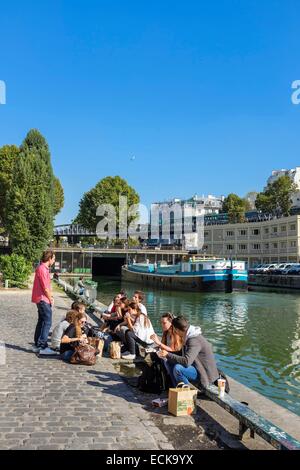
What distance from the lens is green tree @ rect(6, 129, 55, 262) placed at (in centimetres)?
3922

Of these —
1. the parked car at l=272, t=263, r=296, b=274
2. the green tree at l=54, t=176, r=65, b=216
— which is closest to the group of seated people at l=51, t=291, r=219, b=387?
the parked car at l=272, t=263, r=296, b=274

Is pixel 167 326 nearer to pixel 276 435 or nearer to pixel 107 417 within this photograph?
pixel 107 417

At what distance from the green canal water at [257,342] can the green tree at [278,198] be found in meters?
65.8

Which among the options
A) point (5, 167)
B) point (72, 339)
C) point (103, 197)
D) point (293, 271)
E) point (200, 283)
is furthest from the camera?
point (103, 197)

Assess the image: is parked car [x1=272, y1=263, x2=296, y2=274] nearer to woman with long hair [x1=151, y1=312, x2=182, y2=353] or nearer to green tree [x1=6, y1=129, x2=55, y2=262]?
green tree [x1=6, y1=129, x2=55, y2=262]

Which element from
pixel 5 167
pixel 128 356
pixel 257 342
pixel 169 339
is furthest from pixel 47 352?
pixel 5 167

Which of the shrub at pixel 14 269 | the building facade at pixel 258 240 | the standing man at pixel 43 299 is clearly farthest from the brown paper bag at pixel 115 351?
the building facade at pixel 258 240

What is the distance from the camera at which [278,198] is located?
9975 cm

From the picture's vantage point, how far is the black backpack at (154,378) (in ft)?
28.5

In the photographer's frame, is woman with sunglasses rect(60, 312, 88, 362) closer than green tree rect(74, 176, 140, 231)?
Yes

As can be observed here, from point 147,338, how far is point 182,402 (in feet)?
15.2

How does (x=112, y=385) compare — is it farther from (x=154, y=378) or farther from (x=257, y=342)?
(x=257, y=342)

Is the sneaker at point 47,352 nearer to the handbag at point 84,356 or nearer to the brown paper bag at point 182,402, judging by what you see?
the handbag at point 84,356

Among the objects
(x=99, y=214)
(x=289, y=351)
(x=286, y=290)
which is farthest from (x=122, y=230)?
(x=289, y=351)
